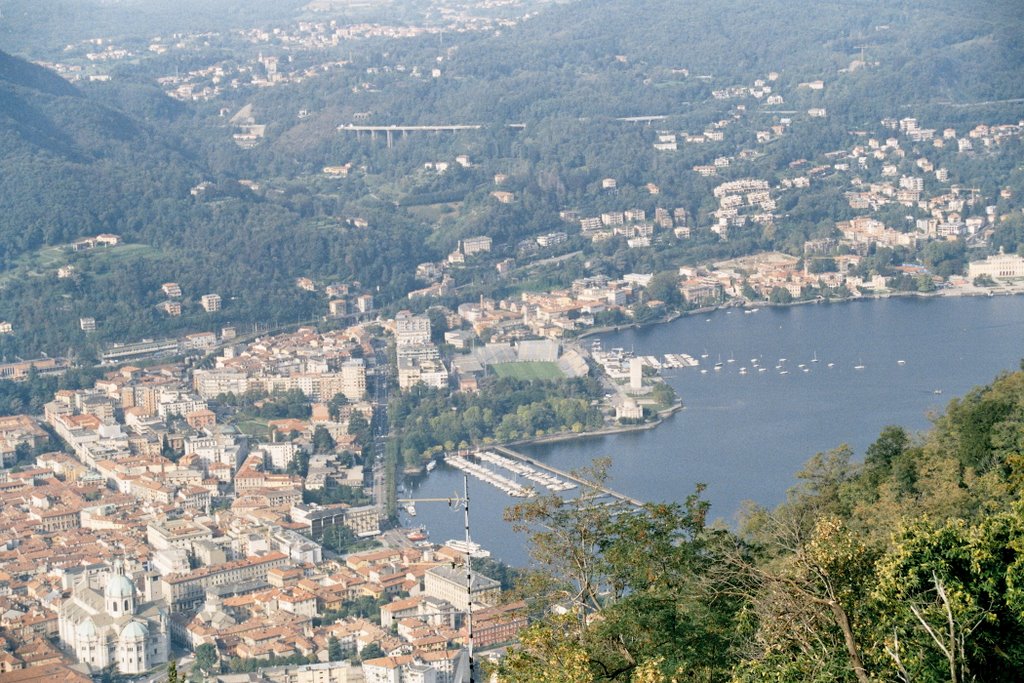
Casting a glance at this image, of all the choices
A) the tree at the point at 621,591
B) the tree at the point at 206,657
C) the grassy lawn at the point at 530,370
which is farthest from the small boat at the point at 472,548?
the grassy lawn at the point at 530,370

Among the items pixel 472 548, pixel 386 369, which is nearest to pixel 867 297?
pixel 386 369

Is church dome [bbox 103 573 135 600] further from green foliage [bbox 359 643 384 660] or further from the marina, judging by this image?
the marina

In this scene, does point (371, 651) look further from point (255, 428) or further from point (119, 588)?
point (255, 428)

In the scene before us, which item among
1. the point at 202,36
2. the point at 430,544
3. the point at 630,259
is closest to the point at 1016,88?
the point at 630,259

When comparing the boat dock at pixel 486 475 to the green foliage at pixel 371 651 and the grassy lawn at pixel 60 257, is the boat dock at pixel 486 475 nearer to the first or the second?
the green foliage at pixel 371 651

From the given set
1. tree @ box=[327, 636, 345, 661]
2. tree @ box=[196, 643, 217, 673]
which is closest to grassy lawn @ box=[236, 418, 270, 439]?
tree @ box=[196, 643, 217, 673]
